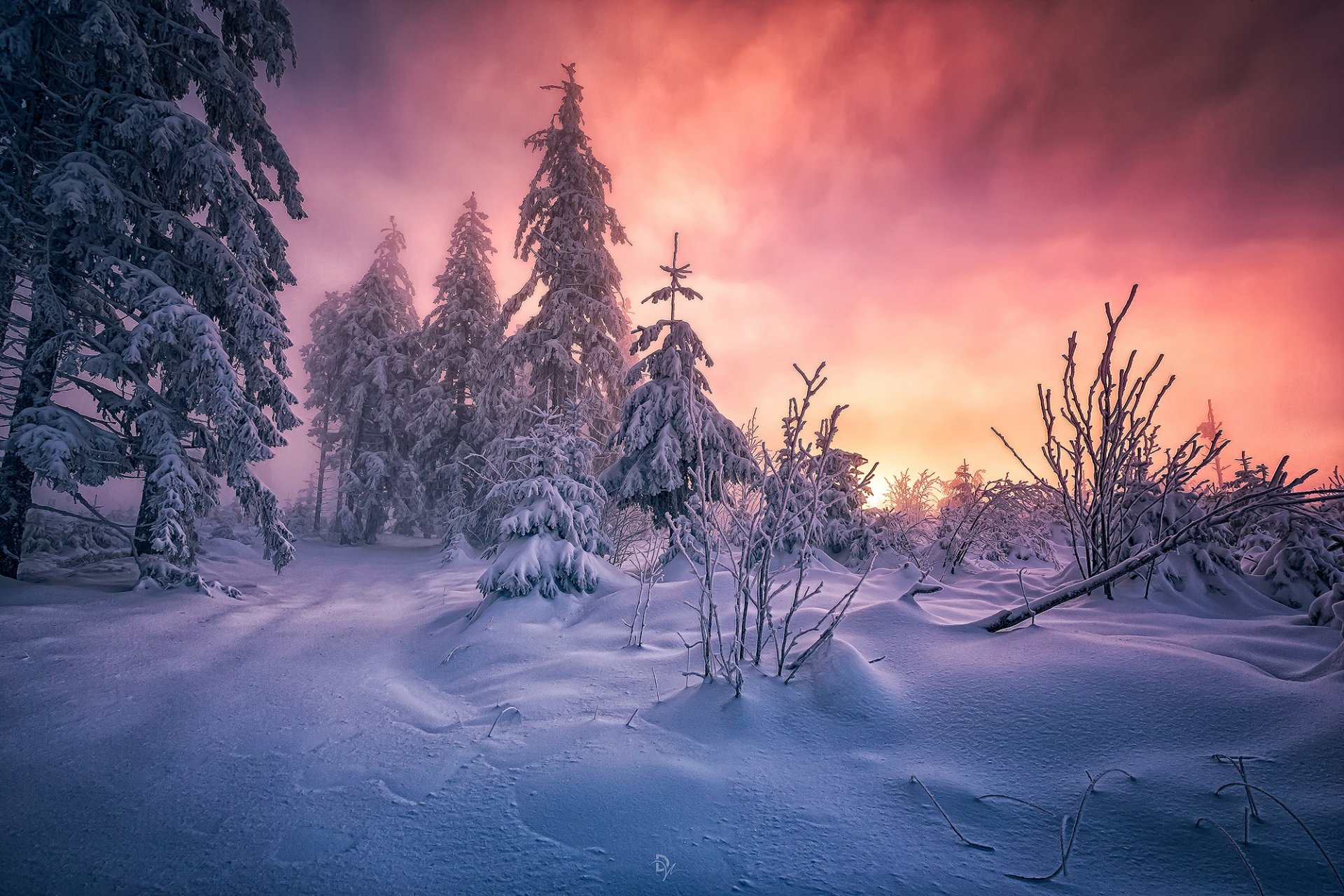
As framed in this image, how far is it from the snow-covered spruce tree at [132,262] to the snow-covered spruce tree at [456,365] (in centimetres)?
942

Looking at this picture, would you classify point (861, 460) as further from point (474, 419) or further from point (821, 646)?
point (474, 419)

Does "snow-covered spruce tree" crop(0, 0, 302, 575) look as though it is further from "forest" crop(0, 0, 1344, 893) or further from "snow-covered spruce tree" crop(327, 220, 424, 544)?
"snow-covered spruce tree" crop(327, 220, 424, 544)

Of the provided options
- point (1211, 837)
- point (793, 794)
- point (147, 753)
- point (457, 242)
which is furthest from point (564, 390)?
point (1211, 837)

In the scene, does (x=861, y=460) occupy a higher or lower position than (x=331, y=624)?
higher

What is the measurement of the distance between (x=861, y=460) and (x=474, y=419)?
41.8 feet

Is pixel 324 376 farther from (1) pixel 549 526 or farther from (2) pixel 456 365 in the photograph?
(1) pixel 549 526

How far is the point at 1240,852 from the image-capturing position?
61.0 inches

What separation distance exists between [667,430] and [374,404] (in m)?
15.5

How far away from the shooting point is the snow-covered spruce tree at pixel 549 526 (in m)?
6.51

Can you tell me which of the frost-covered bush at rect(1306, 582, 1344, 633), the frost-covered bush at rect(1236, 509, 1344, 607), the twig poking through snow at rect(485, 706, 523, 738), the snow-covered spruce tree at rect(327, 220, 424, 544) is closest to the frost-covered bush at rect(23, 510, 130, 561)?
the snow-covered spruce tree at rect(327, 220, 424, 544)

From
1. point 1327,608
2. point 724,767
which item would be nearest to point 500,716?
point 724,767

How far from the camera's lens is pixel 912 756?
7.64 ft

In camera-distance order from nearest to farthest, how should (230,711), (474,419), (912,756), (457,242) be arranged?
(912,756) < (230,711) < (474,419) < (457,242)

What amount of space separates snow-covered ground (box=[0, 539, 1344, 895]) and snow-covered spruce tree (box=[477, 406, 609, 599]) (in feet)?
7.19
